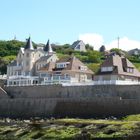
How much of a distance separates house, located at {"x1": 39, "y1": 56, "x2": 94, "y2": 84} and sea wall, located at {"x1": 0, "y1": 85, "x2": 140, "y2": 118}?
16.8 feet

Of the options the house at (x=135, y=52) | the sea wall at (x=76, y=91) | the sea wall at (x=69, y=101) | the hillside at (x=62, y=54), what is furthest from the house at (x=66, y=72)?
the house at (x=135, y=52)

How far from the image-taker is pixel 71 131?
38.5 metres

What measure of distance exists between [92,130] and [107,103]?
48.1 feet

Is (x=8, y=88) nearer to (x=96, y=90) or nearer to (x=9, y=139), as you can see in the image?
(x=96, y=90)

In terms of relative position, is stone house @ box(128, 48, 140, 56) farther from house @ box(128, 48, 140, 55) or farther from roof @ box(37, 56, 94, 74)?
roof @ box(37, 56, 94, 74)

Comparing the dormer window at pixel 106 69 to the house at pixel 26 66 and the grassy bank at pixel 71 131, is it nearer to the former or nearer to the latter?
the house at pixel 26 66

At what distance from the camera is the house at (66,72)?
7081 cm

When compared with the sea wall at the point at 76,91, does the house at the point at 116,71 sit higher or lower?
higher

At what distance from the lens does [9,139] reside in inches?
1519

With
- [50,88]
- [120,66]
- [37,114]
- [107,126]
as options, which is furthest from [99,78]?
[107,126]

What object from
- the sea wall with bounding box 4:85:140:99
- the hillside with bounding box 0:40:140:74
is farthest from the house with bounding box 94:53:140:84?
the hillside with bounding box 0:40:140:74

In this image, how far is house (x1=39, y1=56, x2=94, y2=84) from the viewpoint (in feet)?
232

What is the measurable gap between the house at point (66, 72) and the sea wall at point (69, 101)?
512 centimetres

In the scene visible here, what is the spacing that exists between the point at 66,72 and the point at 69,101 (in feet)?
52.5
